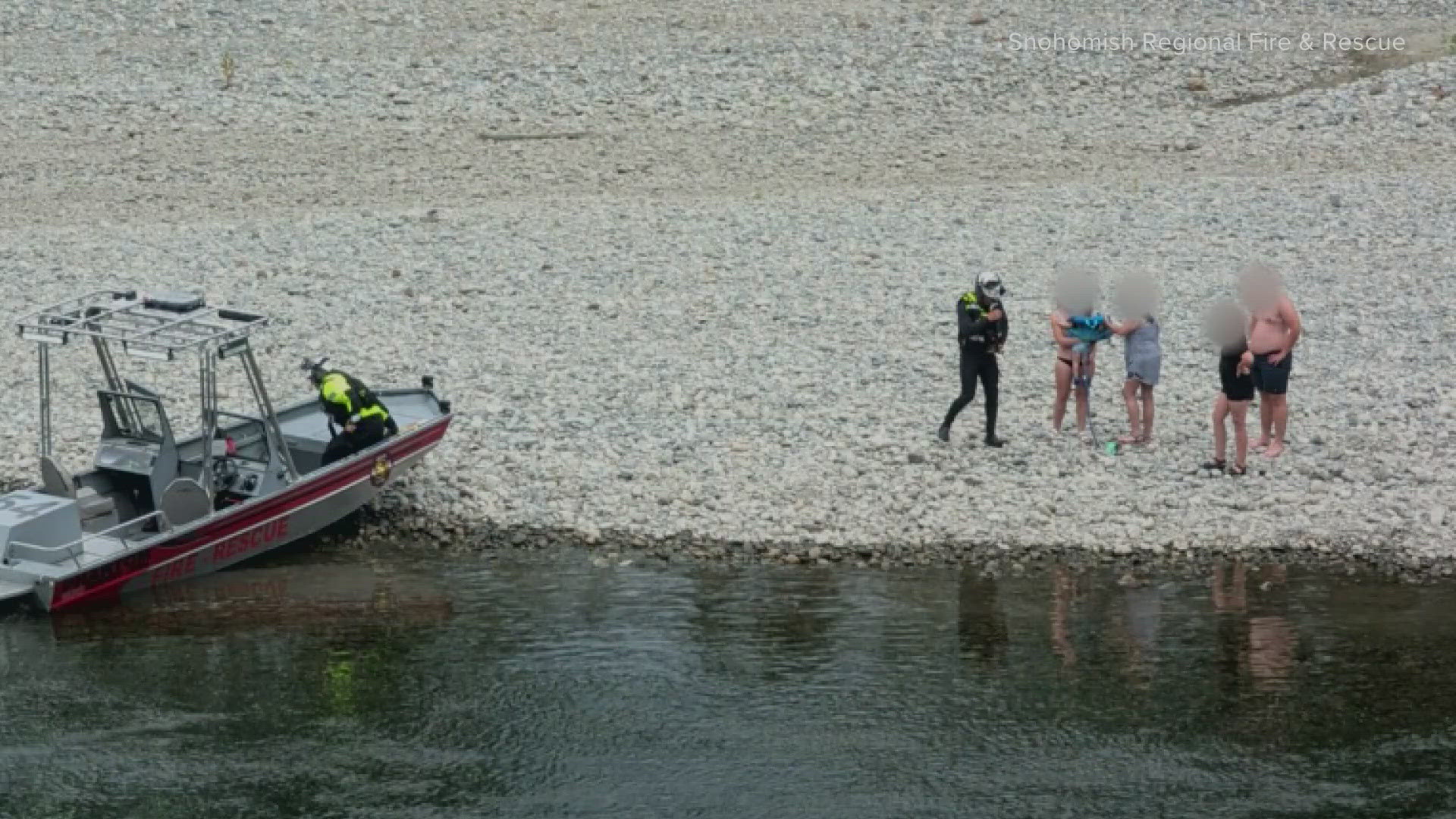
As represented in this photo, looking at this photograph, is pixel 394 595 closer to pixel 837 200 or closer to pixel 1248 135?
pixel 837 200

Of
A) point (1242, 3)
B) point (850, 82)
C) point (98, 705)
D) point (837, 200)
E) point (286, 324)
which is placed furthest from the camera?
point (1242, 3)

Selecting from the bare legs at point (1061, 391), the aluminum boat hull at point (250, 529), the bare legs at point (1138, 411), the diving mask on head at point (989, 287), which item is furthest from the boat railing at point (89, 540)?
the bare legs at point (1138, 411)

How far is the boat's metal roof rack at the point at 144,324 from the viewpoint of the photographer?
12.5 meters

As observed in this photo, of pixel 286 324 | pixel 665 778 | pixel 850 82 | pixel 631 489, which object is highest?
pixel 850 82

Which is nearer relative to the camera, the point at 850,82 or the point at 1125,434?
the point at 1125,434

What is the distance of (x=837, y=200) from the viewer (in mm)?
22281

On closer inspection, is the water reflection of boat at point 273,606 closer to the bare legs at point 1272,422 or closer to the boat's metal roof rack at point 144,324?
the boat's metal roof rack at point 144,324

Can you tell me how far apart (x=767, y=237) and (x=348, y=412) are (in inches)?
324

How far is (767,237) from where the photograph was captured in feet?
68.3

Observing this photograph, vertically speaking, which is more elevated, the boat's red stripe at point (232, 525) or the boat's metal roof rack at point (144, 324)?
the boat's metal roof rack at point (144, 324)

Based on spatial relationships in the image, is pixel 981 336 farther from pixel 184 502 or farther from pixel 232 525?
pixel 184 502

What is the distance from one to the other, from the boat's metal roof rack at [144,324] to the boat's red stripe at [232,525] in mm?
1221

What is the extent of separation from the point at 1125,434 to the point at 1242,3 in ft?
56.0

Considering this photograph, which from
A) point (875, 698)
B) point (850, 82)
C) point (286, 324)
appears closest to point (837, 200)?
point (850, 82)
